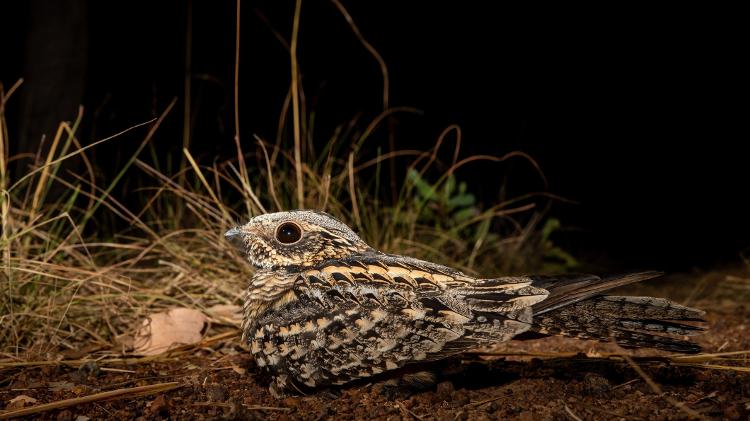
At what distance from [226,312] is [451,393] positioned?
4.99 ft

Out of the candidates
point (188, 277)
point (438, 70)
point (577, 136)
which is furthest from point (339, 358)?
point (577, 136)

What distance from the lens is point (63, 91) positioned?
4852 millimetres

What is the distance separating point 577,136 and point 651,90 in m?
1.25

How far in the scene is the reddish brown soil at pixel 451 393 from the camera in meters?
2.25

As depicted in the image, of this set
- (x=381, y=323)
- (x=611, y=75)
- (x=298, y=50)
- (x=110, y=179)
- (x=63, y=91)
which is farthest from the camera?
(x=611, y=75)

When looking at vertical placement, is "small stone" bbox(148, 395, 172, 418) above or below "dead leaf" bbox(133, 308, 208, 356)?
above

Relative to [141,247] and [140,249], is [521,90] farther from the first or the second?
[141,247]

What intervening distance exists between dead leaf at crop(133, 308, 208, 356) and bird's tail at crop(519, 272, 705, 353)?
65.4 inches

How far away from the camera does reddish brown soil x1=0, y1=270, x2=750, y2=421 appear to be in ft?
7.38

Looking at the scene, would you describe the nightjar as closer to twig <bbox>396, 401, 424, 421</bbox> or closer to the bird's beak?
twig <bbox>396, 401, 424, 421</bbox>

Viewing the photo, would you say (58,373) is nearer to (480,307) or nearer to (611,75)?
(480,307)

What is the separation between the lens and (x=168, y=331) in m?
3.20

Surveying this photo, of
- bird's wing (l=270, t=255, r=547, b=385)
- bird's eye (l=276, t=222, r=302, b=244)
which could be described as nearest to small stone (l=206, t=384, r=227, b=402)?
bird's wing (l=270, t=255, r=547, b=385)

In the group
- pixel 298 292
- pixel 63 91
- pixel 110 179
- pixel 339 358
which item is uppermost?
pixel 63 91
